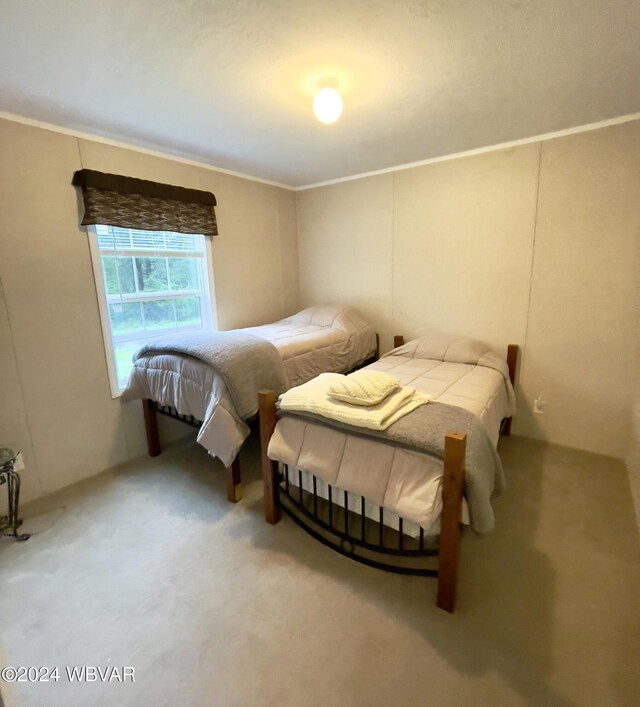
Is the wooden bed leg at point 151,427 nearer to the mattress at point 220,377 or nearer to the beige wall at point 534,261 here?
the mattress at point 220,377

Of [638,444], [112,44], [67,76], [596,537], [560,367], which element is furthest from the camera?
[560,367]

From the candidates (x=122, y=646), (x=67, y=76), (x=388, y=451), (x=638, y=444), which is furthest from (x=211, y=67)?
(x=638, y=444)

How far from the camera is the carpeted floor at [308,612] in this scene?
1.25 m

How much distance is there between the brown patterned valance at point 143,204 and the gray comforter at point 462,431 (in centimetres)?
195

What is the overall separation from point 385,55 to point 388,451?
1748 millimetres

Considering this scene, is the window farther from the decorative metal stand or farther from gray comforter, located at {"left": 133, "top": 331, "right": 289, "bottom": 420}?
the decorative metal stand

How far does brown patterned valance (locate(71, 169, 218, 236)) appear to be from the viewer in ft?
7.70

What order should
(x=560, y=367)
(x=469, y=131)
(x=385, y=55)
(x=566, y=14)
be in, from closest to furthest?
(x=566, y=14) → (x=385, y=55) → (x=469, y=131) → (x=560, y=367)

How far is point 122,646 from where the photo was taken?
1.40 m

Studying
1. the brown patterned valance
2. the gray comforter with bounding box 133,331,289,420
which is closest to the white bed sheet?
the gray comforter with bounding box 133,331,289,420

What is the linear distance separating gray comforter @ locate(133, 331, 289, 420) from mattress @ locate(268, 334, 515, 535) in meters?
0.35

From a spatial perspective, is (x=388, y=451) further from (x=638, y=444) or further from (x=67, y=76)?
(x=67, y=76)

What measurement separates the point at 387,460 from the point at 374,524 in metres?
0.64

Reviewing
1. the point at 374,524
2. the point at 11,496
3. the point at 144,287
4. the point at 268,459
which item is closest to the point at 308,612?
the point at 374,524
